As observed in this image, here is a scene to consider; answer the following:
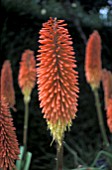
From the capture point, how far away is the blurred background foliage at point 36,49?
529 centimetres

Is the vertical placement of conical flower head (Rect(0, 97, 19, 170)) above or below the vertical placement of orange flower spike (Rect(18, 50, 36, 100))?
below

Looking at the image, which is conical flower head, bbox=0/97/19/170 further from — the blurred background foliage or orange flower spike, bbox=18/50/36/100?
the blurred background foliage

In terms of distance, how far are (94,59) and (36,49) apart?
2296 millimetres

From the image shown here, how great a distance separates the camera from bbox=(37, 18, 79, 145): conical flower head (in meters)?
1.67

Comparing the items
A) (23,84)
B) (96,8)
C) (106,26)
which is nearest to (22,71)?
(23,84)

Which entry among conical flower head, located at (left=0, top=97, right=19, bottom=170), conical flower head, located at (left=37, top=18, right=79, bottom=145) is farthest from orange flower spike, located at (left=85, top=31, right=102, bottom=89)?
conical flower head, located at (left=0, top=97, right=19, bottom=170)

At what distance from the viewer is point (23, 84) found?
11.3 feet

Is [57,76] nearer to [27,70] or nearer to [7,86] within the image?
[7,86]

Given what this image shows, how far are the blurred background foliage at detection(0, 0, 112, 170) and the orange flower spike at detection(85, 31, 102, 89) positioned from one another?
1.76m

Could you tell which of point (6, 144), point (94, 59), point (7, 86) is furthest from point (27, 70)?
point (6, 144)

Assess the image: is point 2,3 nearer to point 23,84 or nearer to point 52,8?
point 52,8

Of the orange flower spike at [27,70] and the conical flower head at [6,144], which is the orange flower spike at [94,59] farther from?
the conical flower head at [6,144]

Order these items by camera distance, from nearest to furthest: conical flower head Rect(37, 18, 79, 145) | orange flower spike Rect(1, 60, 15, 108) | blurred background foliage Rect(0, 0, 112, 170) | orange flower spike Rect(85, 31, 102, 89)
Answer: conical flower head Rect(37, 18, 79, 145)
orange flower spike Rect(1, 60, 15, 108)
orange flower spike Rect(85, 31, 102, 89)
blurred background foliage Rect(0, 0, 112, 170)

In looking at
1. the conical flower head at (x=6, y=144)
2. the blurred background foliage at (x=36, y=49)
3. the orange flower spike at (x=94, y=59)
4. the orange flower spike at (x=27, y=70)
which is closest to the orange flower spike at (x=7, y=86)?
the orange flower spike at (x=27, y=70)
